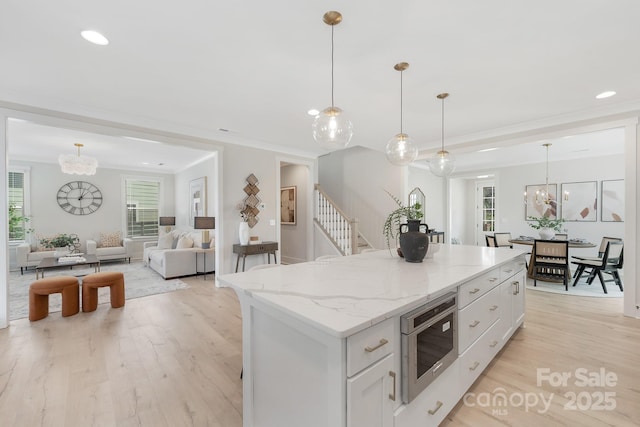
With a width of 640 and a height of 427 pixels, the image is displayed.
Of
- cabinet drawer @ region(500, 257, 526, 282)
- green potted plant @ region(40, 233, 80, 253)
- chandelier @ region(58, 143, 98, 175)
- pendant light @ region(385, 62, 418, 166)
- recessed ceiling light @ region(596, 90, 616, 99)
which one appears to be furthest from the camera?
green potted plant @ region(40, 233, 80, 253)

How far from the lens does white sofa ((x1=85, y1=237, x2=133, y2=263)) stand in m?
6.66

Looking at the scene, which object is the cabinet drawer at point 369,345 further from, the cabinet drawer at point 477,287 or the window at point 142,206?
the window at point 142,206

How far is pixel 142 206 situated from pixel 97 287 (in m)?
5.01

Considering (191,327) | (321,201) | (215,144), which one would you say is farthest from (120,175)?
(191,327)

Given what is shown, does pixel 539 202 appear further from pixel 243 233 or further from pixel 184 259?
pixel 184 259

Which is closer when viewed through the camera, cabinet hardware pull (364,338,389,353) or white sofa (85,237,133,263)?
cabinet hardware pull (364,338,389,353)

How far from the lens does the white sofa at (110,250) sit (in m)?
6.66

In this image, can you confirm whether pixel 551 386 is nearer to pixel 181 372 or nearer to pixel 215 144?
pixel 181 372

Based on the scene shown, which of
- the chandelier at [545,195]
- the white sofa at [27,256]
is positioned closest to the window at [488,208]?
the chandelier at [545,195]

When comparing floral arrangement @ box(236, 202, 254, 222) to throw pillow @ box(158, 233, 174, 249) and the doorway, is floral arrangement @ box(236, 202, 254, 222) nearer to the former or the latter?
throw pillow @ box(158, 233, 174, 249)

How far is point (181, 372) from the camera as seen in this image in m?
2.27

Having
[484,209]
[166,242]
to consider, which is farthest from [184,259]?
[484,209]

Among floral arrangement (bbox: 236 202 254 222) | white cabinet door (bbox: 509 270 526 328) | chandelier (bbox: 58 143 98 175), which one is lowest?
white cabinet door (bbox: 509 270 526 328)

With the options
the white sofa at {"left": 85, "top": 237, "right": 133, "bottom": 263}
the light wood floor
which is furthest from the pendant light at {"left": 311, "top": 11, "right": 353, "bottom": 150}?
the white sofa at {"left": 85, "top": 237, "right": 133, "bottom": 263}
